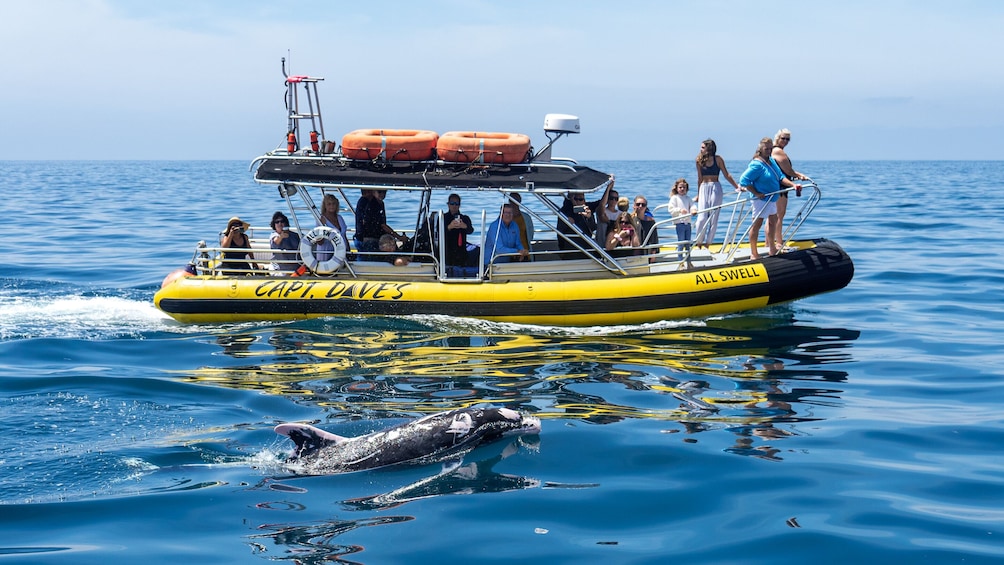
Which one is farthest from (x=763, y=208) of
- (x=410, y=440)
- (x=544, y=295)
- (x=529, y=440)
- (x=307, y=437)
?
(x=307, y=437)

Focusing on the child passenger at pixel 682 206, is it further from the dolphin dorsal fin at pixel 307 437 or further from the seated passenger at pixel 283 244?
the dolphin dorsal fin at pixel 307 437

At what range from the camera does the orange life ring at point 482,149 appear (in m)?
14.7

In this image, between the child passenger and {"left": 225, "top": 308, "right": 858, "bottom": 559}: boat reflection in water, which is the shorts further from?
the child passenger

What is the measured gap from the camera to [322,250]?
1520cm

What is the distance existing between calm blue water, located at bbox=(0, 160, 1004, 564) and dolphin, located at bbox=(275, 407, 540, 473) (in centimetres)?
17

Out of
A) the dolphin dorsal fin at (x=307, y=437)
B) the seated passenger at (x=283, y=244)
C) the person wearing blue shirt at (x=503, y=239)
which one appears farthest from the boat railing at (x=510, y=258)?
the dolphin dorsal fin at (x=307, y=437)

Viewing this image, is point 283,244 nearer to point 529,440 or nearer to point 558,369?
point 558,369

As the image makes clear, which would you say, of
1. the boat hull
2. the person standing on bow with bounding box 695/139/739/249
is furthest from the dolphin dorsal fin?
the person standing on bow with bounding box 695/139/739/249

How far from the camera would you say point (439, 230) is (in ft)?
48.8

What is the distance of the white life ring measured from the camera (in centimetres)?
1509

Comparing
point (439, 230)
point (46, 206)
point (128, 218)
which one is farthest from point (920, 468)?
point (46, 206)

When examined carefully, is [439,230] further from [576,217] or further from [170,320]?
[170,320]

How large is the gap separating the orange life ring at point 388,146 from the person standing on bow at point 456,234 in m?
0.90

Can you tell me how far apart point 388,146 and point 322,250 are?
1950mm
